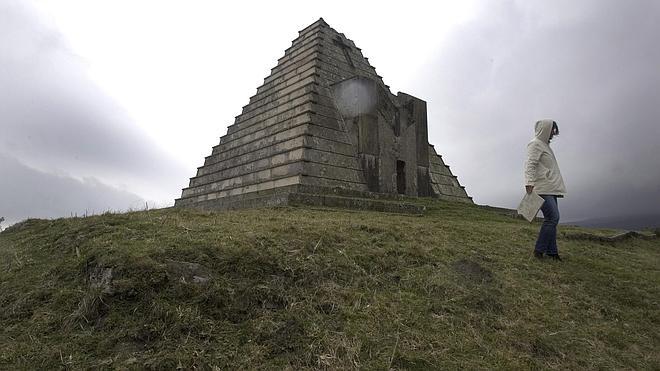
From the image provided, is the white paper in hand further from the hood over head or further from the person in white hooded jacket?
the hood over head

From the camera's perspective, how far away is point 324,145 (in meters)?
13.9

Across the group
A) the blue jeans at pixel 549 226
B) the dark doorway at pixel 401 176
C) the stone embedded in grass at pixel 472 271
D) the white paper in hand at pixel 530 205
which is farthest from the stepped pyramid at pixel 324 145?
the stone embedded in grass at pixel 472 271

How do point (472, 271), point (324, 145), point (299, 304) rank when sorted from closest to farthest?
1. point (299, 304)
2. point (472, 271)
3. point (324, 145)

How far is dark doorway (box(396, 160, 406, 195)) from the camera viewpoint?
1527 centimetres

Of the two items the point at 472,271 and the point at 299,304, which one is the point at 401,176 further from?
the point at 299,304

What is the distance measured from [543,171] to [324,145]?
25.8 feet

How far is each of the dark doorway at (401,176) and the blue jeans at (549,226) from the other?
856 centimetres

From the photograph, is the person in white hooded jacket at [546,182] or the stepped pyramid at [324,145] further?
the stepped pyramid at [324,145]

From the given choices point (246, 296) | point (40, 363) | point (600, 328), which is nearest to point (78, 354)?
point (40, 363)

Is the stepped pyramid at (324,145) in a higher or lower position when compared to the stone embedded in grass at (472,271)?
higher

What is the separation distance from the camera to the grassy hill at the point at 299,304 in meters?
3.49

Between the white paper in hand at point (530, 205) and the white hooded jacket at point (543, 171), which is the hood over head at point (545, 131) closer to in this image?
the white hooded jacket at point (543, 171)

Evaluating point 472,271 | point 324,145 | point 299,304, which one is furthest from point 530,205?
point 324,145

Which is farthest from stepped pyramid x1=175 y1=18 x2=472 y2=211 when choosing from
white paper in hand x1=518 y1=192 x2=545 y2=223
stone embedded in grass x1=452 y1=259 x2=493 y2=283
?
stone embedded in grass x1=452 y1=259 x2=493 y2=283
